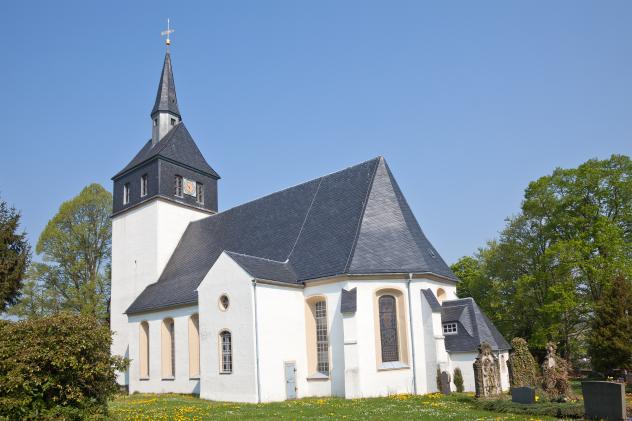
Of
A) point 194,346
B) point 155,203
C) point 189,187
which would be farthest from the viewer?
point 189,187

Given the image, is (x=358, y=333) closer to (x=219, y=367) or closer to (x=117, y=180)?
(x=219, y=367)

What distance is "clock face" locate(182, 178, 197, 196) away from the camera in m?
34.7

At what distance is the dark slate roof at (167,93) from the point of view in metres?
37.3

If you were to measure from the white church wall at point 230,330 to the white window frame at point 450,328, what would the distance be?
8729 millimetres

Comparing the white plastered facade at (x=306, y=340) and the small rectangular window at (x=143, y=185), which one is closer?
the white plastered facade at (x=306, y=340)

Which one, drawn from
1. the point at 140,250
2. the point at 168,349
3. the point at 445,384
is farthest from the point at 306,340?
the point at 140,250

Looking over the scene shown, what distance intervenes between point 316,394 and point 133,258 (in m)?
16.8

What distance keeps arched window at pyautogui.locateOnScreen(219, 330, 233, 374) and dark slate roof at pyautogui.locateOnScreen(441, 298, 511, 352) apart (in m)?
9.48

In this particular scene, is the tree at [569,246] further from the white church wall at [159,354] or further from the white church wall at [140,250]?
the white church wall at [140,250]

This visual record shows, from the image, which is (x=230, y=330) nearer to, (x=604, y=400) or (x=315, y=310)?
(x=315, y=310)

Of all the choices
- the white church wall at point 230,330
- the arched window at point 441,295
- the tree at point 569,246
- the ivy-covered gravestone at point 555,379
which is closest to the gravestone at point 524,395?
the ivy-covered gravestone at point 555,379

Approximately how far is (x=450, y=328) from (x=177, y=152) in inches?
811

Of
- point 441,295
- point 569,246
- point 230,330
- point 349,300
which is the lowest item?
point 230,330

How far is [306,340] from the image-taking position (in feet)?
77.9
